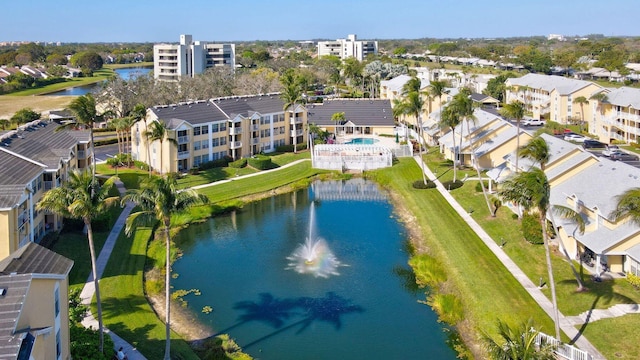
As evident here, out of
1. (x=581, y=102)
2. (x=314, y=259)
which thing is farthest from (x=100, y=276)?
(x=581, y=102)

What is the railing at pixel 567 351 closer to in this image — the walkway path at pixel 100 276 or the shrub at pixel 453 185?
→ the walkway path at pixel 100 276

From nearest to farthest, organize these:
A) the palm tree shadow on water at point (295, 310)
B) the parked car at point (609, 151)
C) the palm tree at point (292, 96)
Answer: the palm tree shadow on water at point (295, 310)
the parked car at point (609, 151)
the palm tree at point (292, 96)

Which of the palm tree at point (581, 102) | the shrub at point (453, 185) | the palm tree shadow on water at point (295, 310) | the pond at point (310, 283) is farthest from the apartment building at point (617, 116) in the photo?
the palm tree shadow on water at point (295, 310)

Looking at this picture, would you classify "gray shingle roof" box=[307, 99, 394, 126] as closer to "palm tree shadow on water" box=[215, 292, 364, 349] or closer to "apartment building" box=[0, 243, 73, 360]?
"palm tree shadow on water" box=[215, 292, 364, 349]

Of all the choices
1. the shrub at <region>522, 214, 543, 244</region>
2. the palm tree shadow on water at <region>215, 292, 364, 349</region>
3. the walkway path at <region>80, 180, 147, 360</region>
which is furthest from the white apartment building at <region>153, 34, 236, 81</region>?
the palm tree shadow on water at <region>215, 292, 364, 349</region>

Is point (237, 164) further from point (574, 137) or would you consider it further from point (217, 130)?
point (574, 137)

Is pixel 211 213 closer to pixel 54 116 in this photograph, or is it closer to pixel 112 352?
pixel 112 352
